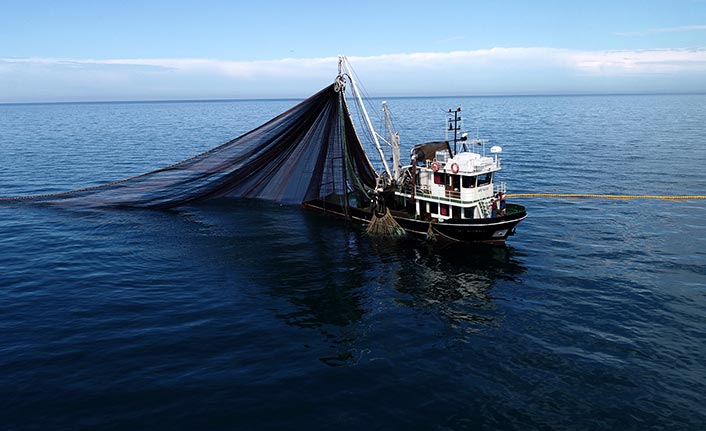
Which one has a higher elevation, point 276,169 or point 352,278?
point 276,169

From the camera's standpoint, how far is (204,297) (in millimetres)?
→ 32125

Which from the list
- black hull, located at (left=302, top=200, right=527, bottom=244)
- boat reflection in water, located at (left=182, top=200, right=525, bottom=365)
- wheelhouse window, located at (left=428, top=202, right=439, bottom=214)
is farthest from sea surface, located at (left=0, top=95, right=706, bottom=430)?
wheelhouse window, located at (left=428, top=202, right=439, bottom=214)

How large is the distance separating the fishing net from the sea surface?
2217mm

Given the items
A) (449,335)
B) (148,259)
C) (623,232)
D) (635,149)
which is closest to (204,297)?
(148,259)

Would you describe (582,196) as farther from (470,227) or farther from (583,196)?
(470,227)

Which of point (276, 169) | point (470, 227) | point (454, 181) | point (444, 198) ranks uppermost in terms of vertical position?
point (276, 169)

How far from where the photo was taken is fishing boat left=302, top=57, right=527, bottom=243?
41.8m

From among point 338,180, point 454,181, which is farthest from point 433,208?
point 338,180

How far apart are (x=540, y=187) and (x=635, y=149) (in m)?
44.3

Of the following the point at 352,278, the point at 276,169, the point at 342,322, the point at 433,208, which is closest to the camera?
the point at 342,322

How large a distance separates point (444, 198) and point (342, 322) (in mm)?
18317

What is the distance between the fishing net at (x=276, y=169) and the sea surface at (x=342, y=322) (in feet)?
7.27

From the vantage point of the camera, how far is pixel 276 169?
49938mm

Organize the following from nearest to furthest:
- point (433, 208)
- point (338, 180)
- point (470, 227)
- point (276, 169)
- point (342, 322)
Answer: point (342, 322)
point (470, 227)
point (433, 208)
point (276, 169)
point (338, 180)
